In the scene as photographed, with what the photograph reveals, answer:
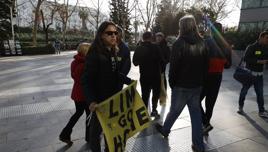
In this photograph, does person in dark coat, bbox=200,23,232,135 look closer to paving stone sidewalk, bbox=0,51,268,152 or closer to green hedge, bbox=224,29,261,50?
paving stone sidewalk, bbox=0,51,268,152

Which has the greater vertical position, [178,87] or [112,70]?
[112,70]

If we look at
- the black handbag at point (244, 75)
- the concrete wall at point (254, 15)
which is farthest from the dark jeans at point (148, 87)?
the concrete wall at point (254, 15)

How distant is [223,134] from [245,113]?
4.92ft

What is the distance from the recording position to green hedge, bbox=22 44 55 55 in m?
25.2

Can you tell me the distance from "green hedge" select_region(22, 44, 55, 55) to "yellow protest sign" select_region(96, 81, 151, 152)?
25157 mm

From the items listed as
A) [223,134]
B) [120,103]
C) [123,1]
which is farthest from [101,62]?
[123,1]

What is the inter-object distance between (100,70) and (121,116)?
0.59m

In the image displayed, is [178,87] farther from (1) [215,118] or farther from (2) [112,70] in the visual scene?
(1) [215,118]

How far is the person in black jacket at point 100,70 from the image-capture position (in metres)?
A: 2.52

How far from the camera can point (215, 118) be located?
16.4 feet

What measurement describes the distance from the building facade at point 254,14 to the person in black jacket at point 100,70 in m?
21.2

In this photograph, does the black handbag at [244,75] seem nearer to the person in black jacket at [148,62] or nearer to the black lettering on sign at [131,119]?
the person in black jacket at [148,62]

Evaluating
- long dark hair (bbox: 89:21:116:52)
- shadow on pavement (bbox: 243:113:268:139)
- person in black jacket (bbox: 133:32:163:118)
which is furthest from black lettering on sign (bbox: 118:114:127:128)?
shadow on pavement (bbox: 243:113:268:139)

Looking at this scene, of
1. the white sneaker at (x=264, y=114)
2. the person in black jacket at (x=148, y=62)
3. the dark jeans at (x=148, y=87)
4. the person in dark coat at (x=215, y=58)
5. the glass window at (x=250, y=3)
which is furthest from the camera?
the glass window at (x=250, y=3)
